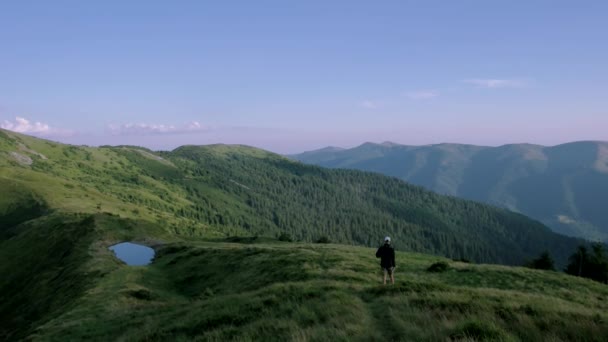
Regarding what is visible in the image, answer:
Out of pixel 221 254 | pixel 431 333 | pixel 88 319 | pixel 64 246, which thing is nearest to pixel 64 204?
pixel 64 246

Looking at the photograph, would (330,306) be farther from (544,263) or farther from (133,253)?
(544,263)

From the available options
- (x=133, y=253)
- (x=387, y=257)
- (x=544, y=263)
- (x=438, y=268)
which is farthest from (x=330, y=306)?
(x=544, y=263)

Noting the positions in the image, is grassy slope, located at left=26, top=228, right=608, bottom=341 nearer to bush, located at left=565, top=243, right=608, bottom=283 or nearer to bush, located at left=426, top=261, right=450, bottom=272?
bush, located at left=426, top=261, right=450, bottom=272

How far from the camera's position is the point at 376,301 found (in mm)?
16625

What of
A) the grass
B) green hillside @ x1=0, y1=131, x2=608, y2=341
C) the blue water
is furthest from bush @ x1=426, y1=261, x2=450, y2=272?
the blue water

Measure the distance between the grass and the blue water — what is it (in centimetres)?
1696

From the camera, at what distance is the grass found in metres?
11.8

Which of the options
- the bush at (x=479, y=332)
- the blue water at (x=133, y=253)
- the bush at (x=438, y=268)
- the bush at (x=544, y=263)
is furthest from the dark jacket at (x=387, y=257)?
the bush at (x=544, y=263)

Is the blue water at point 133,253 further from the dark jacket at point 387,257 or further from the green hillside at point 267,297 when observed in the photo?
the dark jacket at point 387,257

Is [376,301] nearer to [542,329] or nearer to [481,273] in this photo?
[542,329]

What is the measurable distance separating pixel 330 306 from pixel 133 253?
2282 inches

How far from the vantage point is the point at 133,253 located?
6388 centimetres

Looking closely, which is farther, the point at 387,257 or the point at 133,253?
the point at 133,253

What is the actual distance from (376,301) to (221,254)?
107 ft
